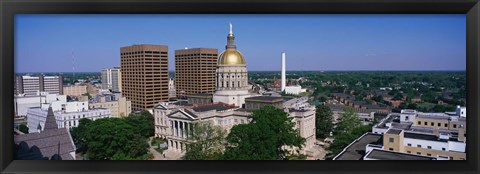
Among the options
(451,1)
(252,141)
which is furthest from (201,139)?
(451,1)

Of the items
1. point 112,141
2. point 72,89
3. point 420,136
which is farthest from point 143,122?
point 420,136

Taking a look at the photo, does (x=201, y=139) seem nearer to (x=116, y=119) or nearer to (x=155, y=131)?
(x=116, y=119)

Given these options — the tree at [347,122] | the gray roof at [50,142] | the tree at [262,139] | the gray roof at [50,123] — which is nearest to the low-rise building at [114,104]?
the tree at [262,139]

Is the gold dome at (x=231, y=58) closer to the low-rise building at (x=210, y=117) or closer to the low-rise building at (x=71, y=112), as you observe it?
the low-rise building at (x=210, y=117)

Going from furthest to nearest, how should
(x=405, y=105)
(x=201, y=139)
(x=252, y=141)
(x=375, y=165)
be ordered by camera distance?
(x=405, y=105), (x=201, y=139), (x=252, y=141), (x=375, y=165)

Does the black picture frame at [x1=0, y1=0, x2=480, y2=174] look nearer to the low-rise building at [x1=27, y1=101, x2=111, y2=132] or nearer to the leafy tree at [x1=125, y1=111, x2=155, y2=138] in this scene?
the low-rise building at [x1=27, y1=101, x2=111, y2=132]

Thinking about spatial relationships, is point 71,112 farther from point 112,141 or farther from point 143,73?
point 112,141
